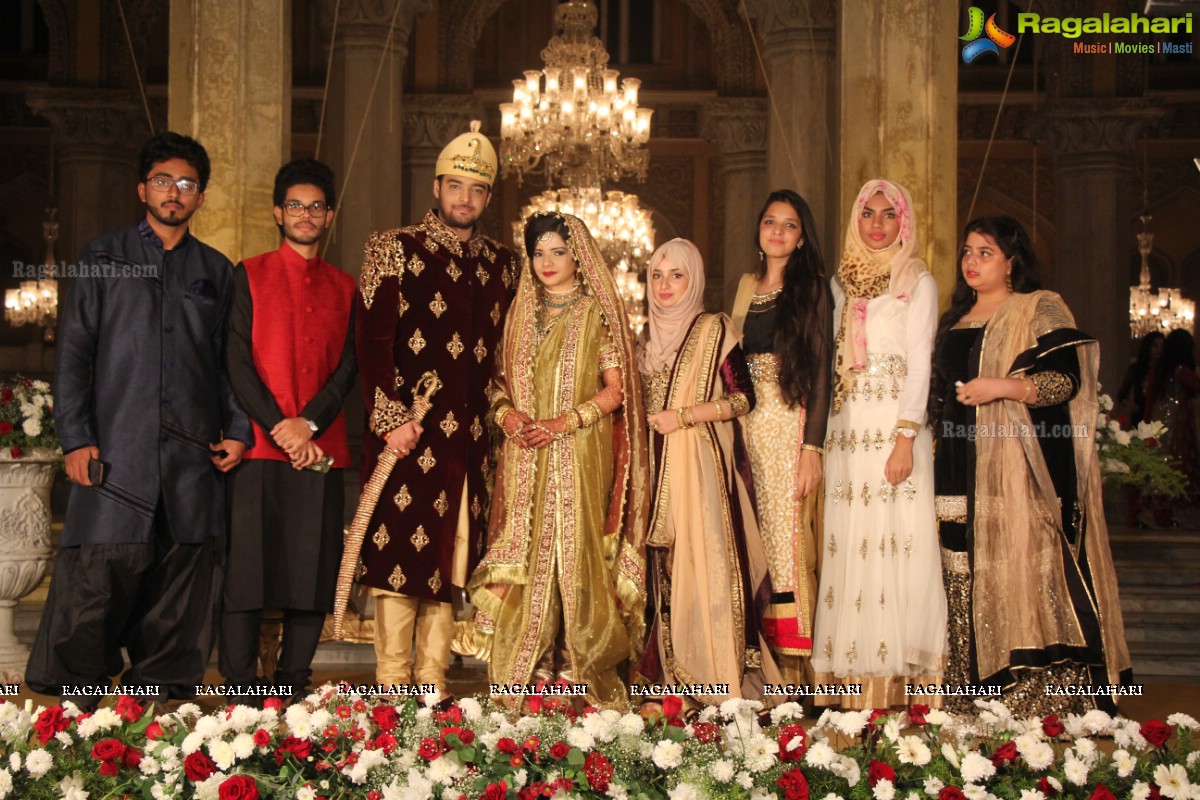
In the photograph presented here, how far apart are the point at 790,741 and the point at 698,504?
1.37 meters

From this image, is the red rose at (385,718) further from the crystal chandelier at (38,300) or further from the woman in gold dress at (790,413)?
the crystal chandelier at (38,300)

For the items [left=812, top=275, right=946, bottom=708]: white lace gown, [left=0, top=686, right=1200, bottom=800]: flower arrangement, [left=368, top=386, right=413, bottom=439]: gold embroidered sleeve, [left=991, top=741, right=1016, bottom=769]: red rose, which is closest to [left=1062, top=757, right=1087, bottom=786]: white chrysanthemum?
[left=0, top=686, right=1200, bottom=800]: flower arrangement

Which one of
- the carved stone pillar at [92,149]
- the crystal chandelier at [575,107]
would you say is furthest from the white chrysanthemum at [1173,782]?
the carved stone pillar at [92,149]

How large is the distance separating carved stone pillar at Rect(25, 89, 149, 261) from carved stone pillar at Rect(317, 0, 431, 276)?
4397mm

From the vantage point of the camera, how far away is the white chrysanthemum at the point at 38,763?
313 centimetres

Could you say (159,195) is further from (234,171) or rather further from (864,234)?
(864,234)

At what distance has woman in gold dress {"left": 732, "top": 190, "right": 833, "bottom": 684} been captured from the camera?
4613 millimetres

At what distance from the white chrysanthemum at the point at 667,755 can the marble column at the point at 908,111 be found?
3.14m

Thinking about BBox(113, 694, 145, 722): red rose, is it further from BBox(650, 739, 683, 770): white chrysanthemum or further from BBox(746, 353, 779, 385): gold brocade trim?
BBox(746, 353, 779, 385): gold brocade trim

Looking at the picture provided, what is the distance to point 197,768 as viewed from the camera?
10.1 ft

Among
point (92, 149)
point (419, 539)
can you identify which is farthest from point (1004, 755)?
point (92, 149)

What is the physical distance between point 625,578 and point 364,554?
81 cm

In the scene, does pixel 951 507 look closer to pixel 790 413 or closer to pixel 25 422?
pixel 790 413

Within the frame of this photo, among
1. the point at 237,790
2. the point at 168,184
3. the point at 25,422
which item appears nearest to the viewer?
the point at 237,790
